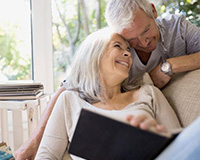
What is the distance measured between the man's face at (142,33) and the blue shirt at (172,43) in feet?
0.26

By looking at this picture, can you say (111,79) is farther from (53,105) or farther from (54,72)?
(54,72)

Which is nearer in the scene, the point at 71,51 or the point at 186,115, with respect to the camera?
the point at 186,115

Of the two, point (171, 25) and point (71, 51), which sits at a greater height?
point (171, 25)

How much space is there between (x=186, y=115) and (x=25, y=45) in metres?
1.80

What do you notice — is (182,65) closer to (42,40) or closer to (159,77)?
(159,77)

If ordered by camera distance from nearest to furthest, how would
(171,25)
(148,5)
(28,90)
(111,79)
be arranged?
1. (111,79)
2. (148,5)
3. (171,25)
4. (28,90)

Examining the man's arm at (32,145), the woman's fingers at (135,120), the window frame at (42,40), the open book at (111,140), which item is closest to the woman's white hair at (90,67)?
the man's arm at (32,145)

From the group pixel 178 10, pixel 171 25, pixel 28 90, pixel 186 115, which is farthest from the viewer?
pixel 178 10

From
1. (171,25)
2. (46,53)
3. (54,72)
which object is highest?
(171,25)

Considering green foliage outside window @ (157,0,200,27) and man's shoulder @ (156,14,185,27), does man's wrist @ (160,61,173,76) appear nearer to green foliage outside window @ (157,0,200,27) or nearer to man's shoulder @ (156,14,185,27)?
man's shoulder @ (156,14,185,27)

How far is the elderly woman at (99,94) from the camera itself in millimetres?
1462

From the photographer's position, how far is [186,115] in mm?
1438

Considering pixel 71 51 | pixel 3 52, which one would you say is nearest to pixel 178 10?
pixel 71 51

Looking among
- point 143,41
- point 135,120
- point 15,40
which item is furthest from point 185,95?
point 15,40
